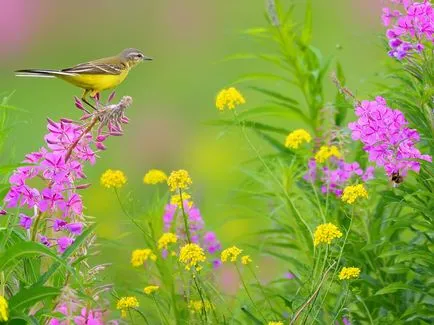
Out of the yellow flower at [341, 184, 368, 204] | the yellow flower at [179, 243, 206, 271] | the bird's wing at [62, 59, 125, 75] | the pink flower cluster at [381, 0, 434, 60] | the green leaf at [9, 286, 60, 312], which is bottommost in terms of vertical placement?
the green leaf at [9, 286, 60, 312]

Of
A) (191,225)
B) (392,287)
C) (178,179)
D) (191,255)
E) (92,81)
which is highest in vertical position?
(92,81)

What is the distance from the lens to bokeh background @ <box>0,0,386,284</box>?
381 inches

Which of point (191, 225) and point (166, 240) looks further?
point (191, 225)

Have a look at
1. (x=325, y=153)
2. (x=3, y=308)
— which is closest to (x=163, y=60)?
(x=325, y=153)

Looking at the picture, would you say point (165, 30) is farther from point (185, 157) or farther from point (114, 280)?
point (114, 280)

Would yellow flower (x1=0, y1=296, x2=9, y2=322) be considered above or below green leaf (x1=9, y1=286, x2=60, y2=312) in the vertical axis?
below

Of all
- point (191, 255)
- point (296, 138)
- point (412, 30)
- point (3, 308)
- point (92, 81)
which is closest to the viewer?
point (3, 308)

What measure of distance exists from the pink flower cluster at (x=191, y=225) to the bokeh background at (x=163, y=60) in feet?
9.20

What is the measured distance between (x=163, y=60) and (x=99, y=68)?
1014cm

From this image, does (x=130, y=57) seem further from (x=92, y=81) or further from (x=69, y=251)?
(x=69, y=251)

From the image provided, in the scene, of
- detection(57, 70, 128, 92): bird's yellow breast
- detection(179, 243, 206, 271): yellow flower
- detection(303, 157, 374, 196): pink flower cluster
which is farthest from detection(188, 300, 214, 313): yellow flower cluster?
detection(57, 70, 128, 92): bird's yellow breast

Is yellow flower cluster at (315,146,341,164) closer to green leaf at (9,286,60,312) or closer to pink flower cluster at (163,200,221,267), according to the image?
pink flower cluster at (163,200,221,267)

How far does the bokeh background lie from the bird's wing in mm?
3230

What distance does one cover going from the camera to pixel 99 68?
458 centimetres
